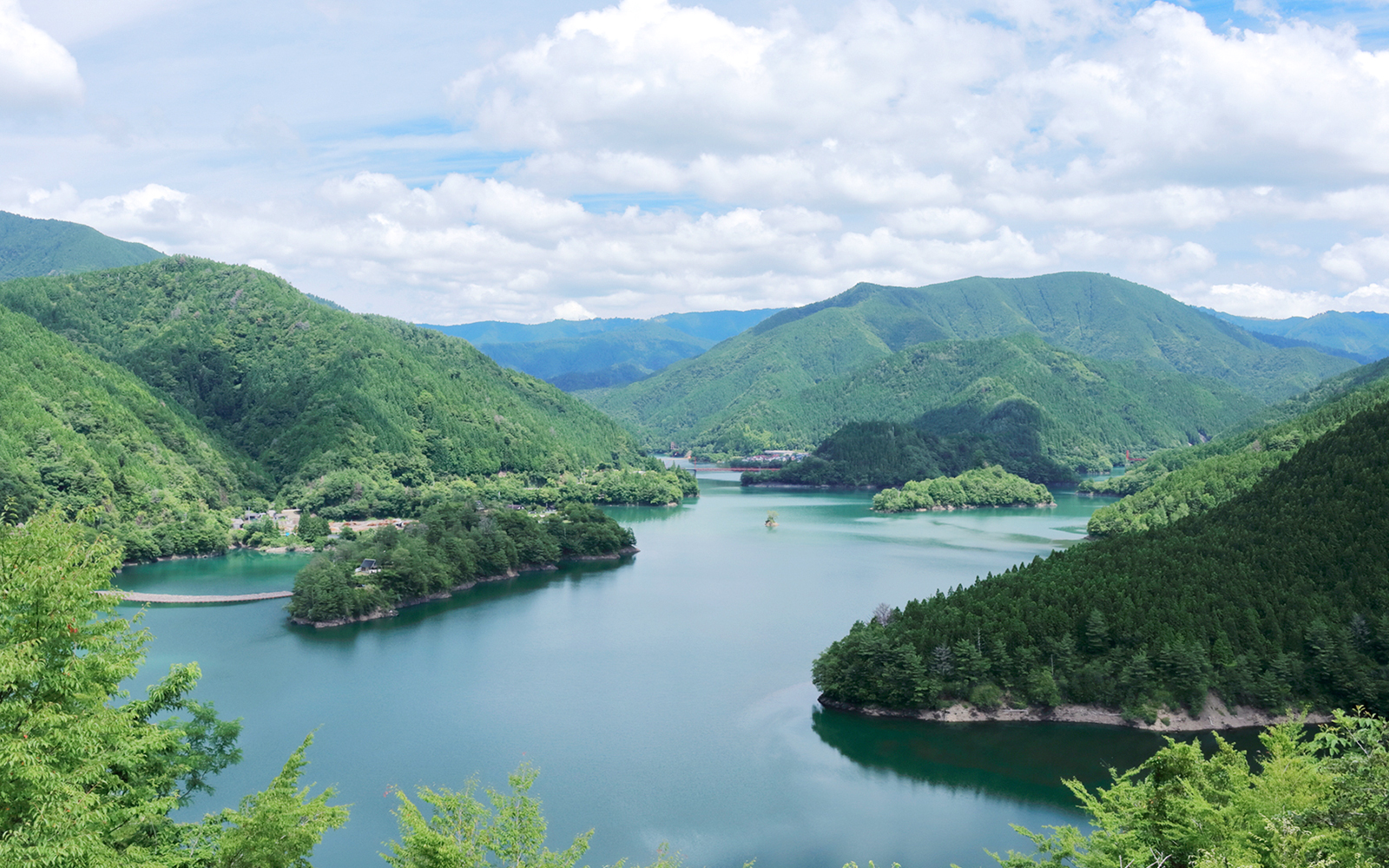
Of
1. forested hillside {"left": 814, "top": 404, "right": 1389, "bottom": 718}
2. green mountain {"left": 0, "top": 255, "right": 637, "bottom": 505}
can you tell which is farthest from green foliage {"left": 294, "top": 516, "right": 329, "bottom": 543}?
forested hillside {"left": 814, "top": 404, "right": 1389, "bottom": 718}

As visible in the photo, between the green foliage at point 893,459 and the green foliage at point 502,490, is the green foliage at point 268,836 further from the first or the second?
the green foliage at point 893,459

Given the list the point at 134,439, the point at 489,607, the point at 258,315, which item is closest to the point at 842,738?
the point at 489,607

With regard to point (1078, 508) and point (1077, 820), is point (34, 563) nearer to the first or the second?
point (1077, 820)

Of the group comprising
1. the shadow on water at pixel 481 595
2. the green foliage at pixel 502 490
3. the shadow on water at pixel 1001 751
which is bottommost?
the shadow on water at pixel 1001 751

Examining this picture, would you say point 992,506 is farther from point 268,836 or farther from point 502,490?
point 268,836

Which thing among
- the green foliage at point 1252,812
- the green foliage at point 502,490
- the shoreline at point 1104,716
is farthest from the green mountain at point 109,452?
the green foliage at point 1252,812
